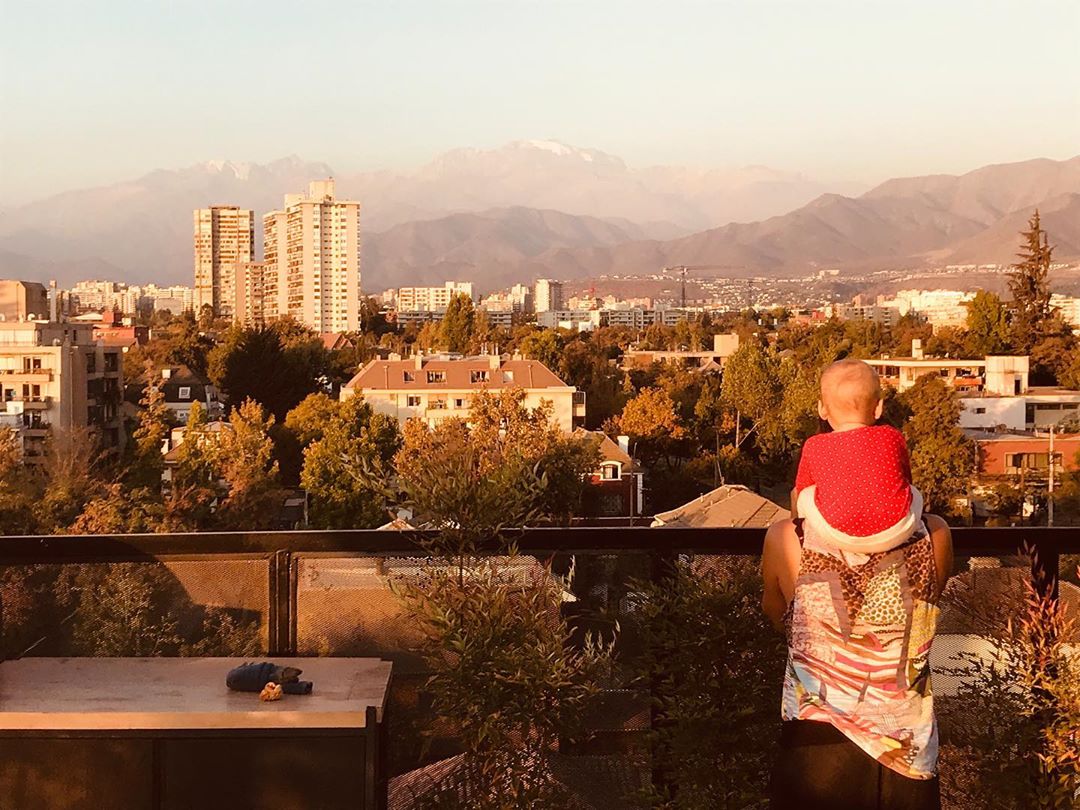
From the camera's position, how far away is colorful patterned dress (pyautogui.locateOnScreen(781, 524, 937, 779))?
1.83 metres

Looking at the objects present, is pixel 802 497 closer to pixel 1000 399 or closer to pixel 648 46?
pixel 1000 399

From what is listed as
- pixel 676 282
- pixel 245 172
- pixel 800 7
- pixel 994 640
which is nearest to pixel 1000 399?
pixel 800 7

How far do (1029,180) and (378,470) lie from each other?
205589 millimetres

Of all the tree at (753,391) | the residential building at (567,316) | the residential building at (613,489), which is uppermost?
the residential building at (567,316)

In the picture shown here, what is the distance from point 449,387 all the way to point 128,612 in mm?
44015

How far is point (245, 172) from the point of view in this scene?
17700cm

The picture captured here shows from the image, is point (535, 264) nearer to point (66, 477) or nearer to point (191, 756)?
point (66, 477)

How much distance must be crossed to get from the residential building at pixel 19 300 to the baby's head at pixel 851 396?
185 ft

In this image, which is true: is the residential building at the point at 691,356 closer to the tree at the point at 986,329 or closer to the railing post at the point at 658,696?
the tree at the point at 986,329

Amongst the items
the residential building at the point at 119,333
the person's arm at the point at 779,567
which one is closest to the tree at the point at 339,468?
the residential building at the point at 119,333

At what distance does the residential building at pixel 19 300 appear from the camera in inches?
2149

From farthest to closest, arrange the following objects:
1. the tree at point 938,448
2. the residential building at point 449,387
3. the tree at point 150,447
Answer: the residential building at point 449,387 < the tree at point 938,448 < the tree at point 150,447

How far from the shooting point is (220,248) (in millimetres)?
144625

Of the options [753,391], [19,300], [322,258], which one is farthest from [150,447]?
[322,258]
